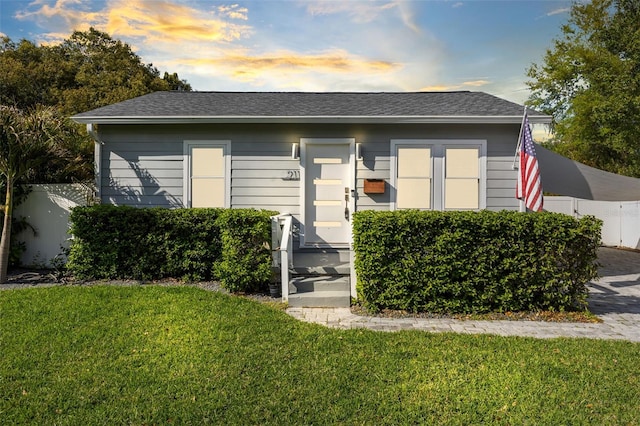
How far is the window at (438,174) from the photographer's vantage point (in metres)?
7.49

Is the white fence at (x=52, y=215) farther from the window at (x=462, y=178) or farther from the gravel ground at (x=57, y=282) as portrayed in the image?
the window at (x=462, y=178)

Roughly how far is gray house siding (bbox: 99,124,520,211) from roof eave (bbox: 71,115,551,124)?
0.25 metres

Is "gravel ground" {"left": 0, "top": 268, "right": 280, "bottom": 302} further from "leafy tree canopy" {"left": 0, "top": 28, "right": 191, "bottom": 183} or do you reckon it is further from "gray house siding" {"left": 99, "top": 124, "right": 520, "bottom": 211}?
"leafy tree canopy" {"left": 0, "top": 28, "right": 191, "bottom": 183}

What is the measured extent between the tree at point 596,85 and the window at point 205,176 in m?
14.5

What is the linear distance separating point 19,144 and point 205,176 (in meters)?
3.08

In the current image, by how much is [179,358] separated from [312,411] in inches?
60.3

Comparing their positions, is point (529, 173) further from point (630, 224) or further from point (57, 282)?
point (630, 224)

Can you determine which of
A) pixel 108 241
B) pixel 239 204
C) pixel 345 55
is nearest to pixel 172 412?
pixel 108 241

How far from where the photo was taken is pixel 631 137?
14.3 metres

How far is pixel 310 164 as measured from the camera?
24.9 feet

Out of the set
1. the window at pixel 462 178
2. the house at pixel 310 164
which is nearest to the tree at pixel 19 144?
the house at pixel 310 164

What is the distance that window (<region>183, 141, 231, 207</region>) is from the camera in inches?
301

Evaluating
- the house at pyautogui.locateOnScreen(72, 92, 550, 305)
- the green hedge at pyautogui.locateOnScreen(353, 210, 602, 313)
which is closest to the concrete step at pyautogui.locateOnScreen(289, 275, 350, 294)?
the green hedge at pyautogui.locateOnScreen(353, 210, 602, 313)

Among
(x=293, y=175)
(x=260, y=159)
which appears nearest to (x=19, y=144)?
(x=260, y=159)
